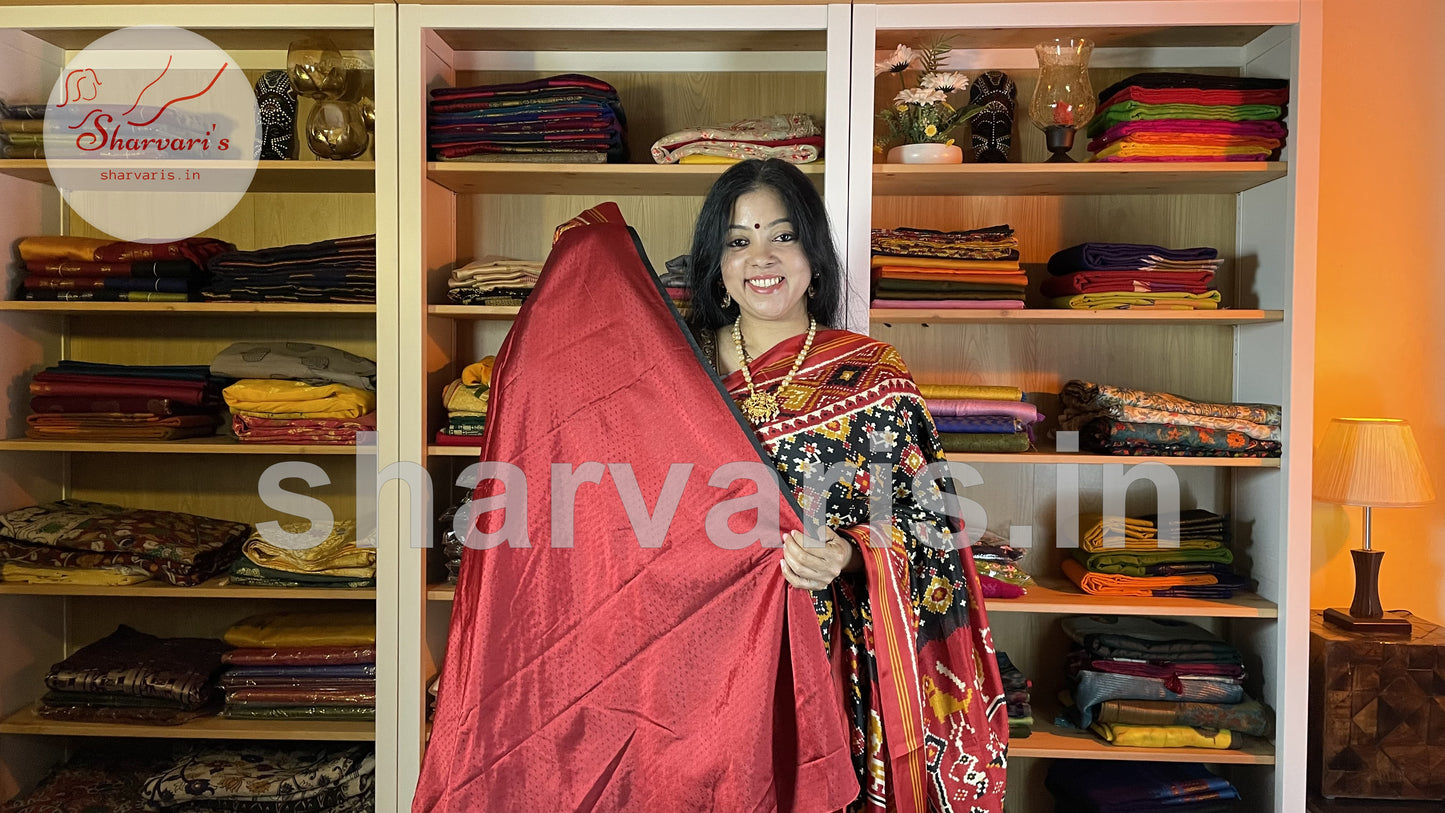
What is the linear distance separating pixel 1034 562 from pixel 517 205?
1657 mm

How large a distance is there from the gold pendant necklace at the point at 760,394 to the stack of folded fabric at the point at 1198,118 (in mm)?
1074

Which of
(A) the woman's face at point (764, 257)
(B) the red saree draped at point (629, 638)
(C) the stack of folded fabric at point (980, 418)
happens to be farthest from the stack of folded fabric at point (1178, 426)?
(B) the red saree draped at point (629, 638)

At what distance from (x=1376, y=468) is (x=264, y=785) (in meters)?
2.68

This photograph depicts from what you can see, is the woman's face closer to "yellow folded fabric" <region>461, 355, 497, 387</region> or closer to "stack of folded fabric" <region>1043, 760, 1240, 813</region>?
"yellow folded fabric" <region>461, 355, 497, 387</region>

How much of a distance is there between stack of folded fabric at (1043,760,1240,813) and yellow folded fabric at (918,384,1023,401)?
3.08 feet

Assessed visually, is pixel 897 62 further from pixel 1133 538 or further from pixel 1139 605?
pixel 1139 605

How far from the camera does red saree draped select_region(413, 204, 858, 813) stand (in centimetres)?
144

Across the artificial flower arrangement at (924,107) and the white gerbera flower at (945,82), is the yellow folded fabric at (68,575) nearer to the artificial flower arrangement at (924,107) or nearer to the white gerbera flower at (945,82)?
the artificial flower arrangement at (924,107)

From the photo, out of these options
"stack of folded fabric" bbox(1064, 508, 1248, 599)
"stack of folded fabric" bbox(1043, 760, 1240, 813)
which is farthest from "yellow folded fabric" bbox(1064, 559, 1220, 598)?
"stack of folded fabric" bbox(1043, 760, 1240, 813)

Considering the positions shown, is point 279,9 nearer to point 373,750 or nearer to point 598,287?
point 598,287

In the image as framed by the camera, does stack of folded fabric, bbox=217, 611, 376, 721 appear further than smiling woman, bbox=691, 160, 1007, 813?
Yes

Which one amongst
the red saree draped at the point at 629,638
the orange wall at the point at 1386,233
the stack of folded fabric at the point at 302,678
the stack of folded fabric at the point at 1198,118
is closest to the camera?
the red saree draped at the point at 629,638

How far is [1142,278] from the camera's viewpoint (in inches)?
92.9

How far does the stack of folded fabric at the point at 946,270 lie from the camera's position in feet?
7.68
